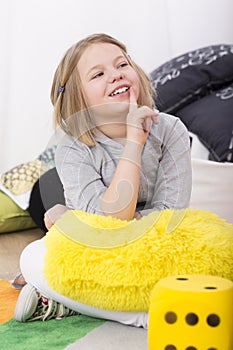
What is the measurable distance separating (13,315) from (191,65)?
42.2 inches

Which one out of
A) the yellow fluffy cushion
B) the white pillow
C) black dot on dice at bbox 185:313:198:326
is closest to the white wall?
the white pillow

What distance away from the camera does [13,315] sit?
1397 millimetres

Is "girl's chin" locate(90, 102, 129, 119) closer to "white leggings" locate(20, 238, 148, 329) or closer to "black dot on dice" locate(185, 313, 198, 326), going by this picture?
"white leggings" locate(20, 238, 148, 329)

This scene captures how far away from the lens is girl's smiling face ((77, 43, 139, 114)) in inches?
53.4

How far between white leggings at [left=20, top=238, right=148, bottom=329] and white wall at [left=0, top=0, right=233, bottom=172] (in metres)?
1.02

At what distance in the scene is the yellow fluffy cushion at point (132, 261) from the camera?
4.19 feet

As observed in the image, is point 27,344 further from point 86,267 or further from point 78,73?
point 78,73

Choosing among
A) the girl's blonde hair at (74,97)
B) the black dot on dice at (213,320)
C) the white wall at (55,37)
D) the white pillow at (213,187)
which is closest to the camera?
the black dot on dice at (213,320)

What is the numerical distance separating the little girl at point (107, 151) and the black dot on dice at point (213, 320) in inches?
11.3

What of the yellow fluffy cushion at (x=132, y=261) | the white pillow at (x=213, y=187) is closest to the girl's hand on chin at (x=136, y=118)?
the yellow fluffy cushion at (x=132, y=261)

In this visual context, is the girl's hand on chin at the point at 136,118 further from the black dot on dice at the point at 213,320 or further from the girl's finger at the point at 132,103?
the black dot on dice at the point at 213,320

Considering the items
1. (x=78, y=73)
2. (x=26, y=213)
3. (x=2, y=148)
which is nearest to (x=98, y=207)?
(x=78, y=73)

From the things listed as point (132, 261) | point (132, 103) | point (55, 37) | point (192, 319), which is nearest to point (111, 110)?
point (132, 103)

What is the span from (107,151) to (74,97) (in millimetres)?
129
